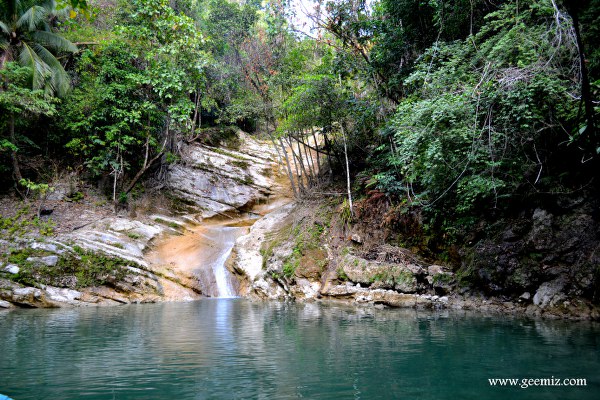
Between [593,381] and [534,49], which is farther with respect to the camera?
[534,49]

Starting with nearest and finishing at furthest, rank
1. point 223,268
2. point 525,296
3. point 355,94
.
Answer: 1. point 525,296
2. point 223,268
3. point 355,94

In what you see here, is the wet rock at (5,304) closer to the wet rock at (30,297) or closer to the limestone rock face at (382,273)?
the wet rock at (30,297)

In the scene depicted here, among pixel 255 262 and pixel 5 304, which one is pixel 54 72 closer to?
pixel 5 304

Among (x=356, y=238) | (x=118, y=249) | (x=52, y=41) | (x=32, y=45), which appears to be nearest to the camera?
(x=356, y=238)

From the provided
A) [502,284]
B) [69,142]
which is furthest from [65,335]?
[69,142]

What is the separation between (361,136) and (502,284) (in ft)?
30.6

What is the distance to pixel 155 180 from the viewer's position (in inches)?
874

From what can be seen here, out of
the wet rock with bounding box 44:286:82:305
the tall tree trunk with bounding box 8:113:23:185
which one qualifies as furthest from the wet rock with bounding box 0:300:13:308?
the tall tree trunk with bounding box 8:113:23:185

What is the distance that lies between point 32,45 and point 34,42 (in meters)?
0.19

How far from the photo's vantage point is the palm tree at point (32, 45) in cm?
1580

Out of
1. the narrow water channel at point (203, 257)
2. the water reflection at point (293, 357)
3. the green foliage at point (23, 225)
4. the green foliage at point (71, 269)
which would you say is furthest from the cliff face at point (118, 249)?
the water reflection at point (293, 357)

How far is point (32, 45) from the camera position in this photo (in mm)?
17125

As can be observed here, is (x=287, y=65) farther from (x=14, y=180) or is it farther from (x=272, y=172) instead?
(x=14, y=180)

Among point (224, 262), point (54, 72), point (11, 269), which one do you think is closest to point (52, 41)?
point (54, 72)
